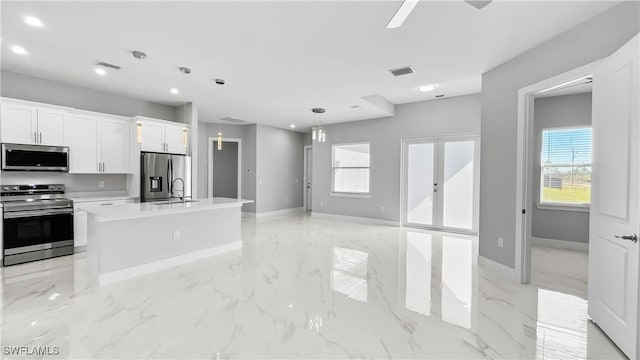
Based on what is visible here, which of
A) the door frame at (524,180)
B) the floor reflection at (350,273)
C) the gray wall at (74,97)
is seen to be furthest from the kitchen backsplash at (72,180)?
the door frame at (524,180)

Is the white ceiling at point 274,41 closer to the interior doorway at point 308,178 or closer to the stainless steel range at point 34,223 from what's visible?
the stainless steel range at point 34,223

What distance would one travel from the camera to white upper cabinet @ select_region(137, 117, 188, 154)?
4855 mm

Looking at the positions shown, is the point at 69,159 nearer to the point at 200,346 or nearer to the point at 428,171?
the point at 200,346

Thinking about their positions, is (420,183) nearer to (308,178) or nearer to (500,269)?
(500,269)

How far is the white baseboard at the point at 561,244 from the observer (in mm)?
4750

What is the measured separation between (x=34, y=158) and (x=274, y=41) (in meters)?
3.87

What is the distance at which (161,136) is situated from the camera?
508cm

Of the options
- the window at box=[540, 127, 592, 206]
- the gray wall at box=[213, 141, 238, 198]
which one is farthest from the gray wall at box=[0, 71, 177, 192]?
the window at box=[540, 127, 592, 206]

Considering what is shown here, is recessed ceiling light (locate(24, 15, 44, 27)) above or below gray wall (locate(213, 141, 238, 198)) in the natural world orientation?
above

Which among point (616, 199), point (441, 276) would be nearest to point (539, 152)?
point (441, 276)

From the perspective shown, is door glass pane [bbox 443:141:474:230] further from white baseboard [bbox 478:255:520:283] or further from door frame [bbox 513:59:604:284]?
door frame [bbox 513:59:604:284]

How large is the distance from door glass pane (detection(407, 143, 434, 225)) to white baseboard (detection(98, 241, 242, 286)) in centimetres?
398

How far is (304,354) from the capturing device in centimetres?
194

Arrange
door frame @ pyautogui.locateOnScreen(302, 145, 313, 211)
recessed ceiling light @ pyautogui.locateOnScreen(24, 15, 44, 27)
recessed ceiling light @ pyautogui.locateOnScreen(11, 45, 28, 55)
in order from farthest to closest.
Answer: door frame @ pyautogui.locateOnScreen(302, 145, 313, 211) < recessed ceiling light @ pyautogui.locateOnScreen(11, 45, 28, 55) < recessed ceiling light @ pyautogui.locateOnScreen(24, 15, 44, 27)
